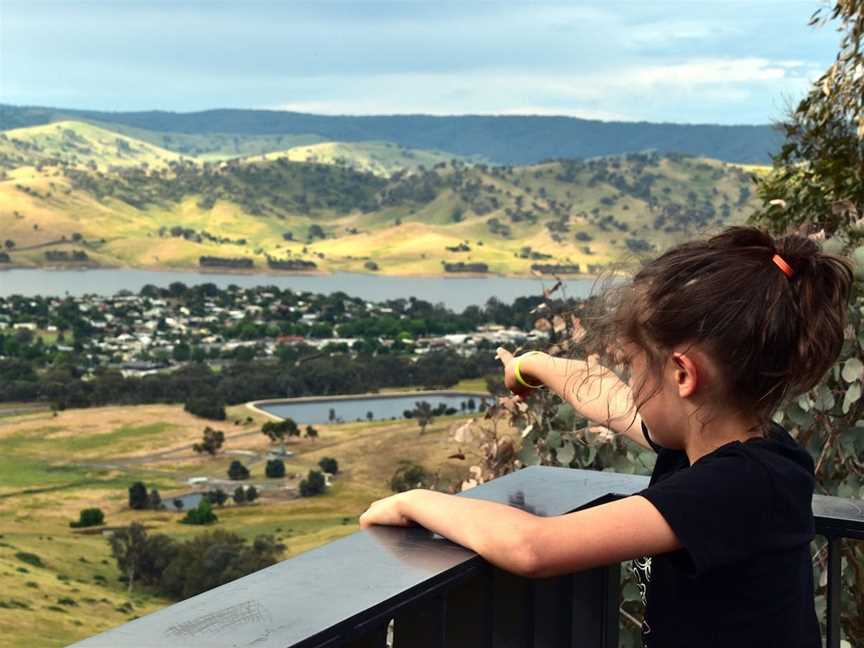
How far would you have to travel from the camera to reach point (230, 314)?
6419 centimetres

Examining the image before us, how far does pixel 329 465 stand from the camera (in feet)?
133

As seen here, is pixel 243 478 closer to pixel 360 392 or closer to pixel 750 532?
pixel 360 392

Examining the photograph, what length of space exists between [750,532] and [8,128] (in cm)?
15538

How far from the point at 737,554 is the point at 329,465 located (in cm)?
4017

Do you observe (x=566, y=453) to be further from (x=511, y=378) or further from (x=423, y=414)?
(x=423, y=414)

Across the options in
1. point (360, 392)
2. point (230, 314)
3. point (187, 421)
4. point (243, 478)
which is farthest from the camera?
point (230, 314)

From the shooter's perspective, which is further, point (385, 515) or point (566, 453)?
point (566, 453)

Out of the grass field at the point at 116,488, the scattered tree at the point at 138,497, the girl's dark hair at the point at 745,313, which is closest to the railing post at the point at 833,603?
the girl's dark hair at the point at 745,313

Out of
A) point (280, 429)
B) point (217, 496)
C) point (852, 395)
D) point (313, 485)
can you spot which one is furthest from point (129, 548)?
point (852, 395)

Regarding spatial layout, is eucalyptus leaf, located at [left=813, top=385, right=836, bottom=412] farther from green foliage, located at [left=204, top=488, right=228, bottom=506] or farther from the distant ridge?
the distant ridge

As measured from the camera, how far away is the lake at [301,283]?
70438mm

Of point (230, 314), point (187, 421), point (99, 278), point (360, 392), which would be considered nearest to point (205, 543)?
point (187, 421)

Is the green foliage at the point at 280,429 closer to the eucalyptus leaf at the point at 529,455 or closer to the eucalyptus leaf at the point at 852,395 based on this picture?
the eucalyptus leaf at the point at 529,455

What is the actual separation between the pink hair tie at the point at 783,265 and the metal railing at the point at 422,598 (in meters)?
0.39
